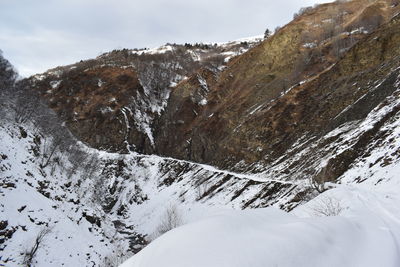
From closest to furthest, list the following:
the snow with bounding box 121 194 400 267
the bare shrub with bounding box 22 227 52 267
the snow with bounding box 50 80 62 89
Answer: the snow with bounding box 121 194 400 267, the bare shrub with bounding box 22 227 52 267, the snow with bounding box 50 80 62 89

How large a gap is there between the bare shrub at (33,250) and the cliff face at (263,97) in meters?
22.0

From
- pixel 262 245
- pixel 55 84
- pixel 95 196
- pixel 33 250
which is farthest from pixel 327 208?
pixel 55 84

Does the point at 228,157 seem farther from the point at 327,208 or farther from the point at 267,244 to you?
the point at 267,244

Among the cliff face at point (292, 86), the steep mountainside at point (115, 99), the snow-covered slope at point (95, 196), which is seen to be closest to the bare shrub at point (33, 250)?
the snow-covered slope at point (95, 196)

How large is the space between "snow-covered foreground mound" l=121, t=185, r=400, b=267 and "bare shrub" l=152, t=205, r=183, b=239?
30216 millimetres

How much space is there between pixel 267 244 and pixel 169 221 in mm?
32118

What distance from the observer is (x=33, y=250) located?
68.6 ft

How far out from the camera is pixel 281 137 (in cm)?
4338

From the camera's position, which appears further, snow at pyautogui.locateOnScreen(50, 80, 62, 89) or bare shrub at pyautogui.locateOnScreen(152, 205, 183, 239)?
snow at pyautogui.locateOnScreen(50, 80, 62, 89)

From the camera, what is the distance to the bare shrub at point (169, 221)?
119ft

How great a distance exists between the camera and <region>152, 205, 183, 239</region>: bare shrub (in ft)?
119

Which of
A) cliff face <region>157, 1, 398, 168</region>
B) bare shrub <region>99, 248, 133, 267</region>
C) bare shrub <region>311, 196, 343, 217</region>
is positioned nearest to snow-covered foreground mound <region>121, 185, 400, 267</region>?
bare shrub <region>311, 196, 343, 217</region>

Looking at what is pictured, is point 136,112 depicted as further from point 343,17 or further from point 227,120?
point 343,17

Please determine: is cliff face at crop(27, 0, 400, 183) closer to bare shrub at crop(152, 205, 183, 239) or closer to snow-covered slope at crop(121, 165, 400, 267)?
bare shrub at crop(152, 205, 183, 239)
